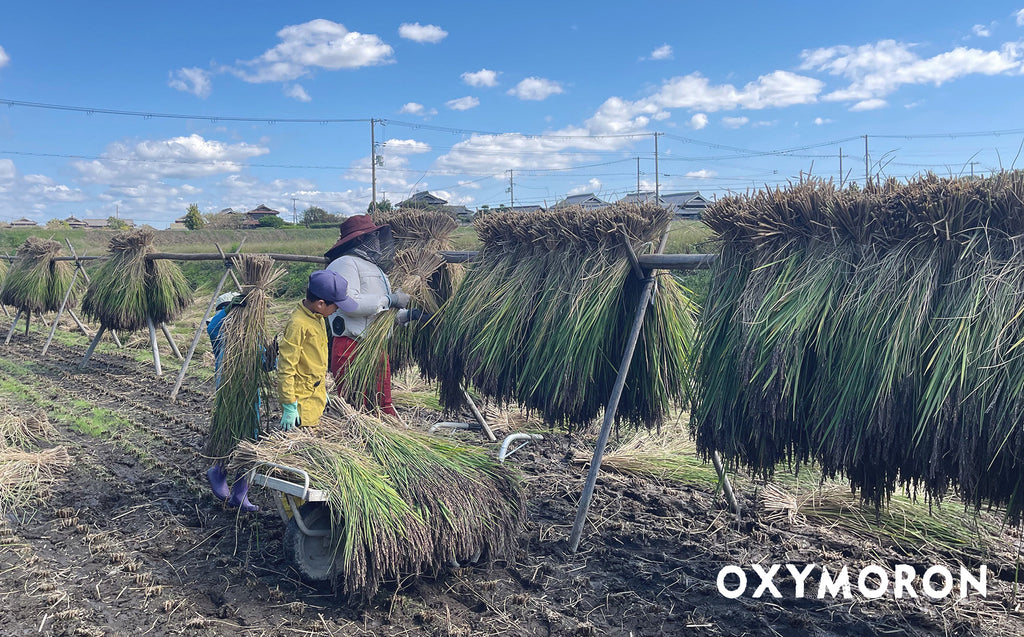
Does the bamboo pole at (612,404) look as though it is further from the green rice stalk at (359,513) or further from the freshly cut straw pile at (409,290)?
the freshly cut straw pile at (409,290)

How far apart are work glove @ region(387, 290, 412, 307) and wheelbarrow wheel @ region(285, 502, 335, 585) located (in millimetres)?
1542

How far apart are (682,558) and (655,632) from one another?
80 cm

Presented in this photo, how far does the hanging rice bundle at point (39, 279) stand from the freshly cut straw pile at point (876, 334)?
1343 cm

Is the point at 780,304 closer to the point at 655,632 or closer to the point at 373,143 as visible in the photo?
the point at 655,632

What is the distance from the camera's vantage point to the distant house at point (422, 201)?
5.17m

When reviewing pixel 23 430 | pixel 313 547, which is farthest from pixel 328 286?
pixel 23 430

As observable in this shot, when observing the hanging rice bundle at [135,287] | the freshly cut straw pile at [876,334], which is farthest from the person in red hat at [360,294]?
the hanging rice bundle at [135,287]

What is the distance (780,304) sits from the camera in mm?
2900

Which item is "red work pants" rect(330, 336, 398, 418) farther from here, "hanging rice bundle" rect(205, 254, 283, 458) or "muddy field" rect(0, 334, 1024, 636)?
"muddy field" rect(0, 334, 1024, 636)

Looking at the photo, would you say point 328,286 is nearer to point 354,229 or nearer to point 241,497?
point 354,229

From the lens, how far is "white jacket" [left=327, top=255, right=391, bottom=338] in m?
4.16

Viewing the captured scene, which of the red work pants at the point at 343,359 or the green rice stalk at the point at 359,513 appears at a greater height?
the red work pants at the point at 343,359

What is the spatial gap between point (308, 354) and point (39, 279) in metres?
11.6

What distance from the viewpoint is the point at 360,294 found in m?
4.20
